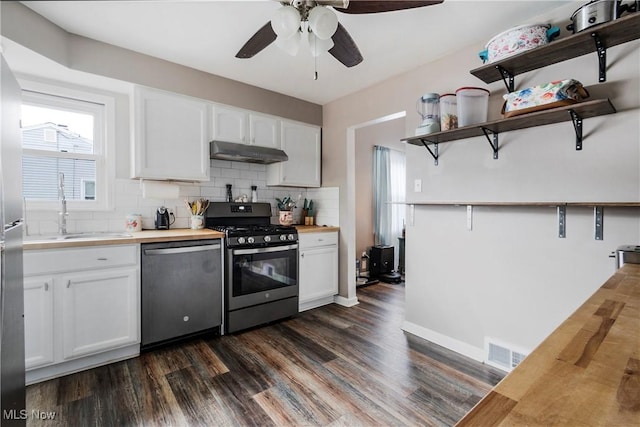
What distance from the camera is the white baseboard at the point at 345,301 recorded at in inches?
123

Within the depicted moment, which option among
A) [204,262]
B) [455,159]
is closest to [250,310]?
[204,262]

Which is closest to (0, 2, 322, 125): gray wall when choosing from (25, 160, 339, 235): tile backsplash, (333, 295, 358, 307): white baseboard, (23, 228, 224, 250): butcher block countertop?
(25, 160, 339, 235): tile backsplash

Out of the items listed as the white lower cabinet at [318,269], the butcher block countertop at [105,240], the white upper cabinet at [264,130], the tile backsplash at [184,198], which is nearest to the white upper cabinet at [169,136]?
the tile backsplash at [184,198]

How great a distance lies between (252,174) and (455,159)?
2.00 metres

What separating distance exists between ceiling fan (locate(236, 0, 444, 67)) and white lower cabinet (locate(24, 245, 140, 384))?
5.38 ft

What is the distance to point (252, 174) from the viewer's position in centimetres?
315

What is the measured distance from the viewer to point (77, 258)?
5.90 ft

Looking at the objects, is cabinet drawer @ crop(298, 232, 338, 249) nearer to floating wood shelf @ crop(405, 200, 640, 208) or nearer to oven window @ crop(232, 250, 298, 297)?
oven window @ crop(232, 250, 298, 297)

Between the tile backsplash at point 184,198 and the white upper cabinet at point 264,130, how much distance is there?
331 mm

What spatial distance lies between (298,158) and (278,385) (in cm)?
219

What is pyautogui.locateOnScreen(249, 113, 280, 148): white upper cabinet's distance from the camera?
285 centimetres

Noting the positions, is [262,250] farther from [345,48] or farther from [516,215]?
[516,215]

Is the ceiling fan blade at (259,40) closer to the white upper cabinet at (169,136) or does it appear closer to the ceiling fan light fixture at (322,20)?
the ceiling fan light fixture at (322,20)

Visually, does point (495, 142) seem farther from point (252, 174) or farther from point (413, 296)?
point (252, 174)
